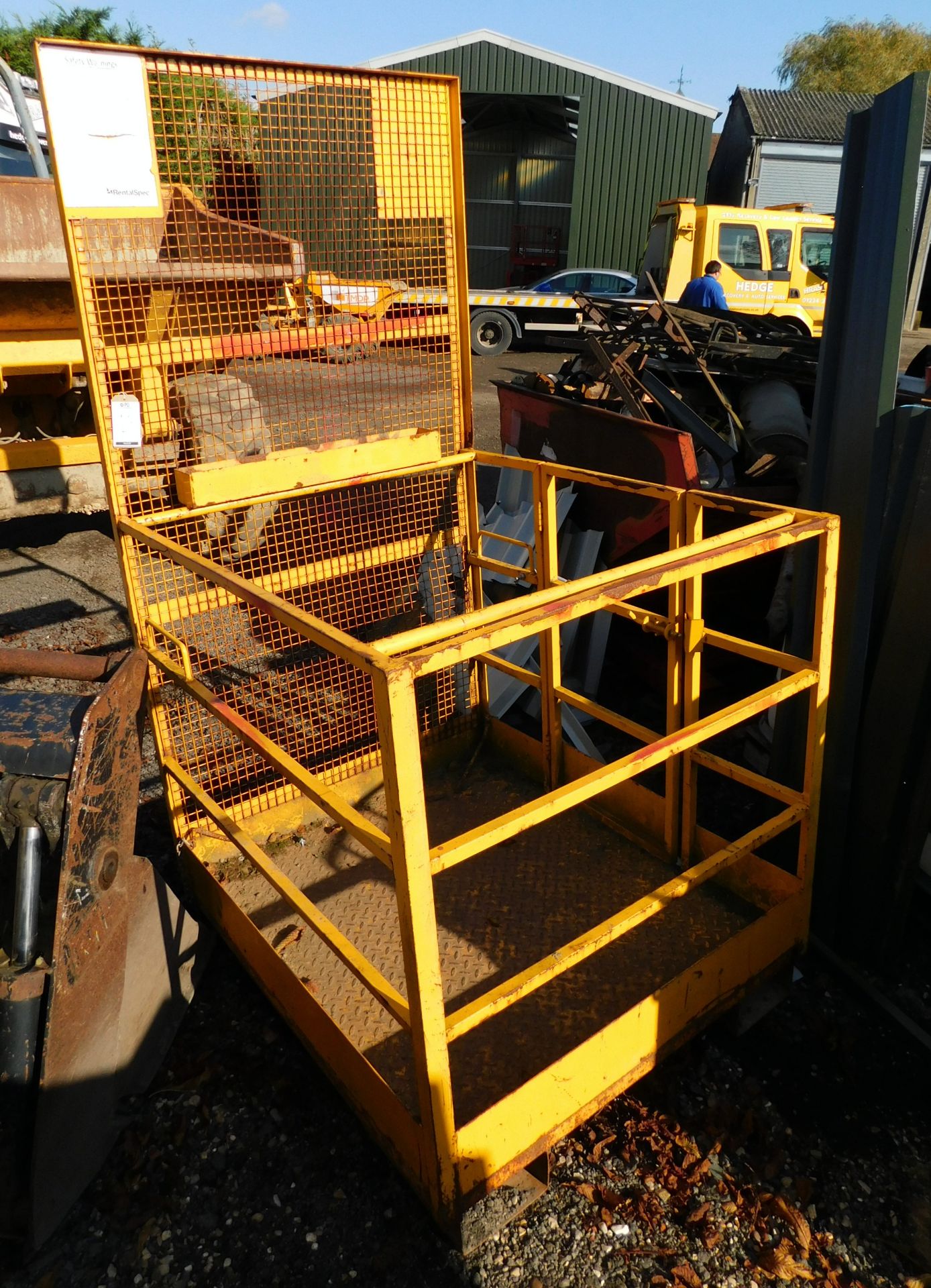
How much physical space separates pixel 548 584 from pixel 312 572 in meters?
0.94

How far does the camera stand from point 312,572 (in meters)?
3.44

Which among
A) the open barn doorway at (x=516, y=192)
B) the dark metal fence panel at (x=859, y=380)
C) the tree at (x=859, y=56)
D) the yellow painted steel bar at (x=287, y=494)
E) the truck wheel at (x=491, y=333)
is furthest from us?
the tree at (x=859, y=56)

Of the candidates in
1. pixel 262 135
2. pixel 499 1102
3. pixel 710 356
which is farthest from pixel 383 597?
pixel 710 356

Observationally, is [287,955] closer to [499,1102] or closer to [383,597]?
[499,1102]

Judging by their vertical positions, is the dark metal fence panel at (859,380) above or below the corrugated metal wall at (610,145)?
below

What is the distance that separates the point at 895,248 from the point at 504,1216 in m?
2.96

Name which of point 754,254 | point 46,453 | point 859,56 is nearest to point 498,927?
point 46,453

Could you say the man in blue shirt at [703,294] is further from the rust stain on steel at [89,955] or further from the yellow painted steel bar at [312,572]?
the rust stain on steel at [89,955]

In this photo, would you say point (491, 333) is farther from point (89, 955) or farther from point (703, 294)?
point (89, 955)

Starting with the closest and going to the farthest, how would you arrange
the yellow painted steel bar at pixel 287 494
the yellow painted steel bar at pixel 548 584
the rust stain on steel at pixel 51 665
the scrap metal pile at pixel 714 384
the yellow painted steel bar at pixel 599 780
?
the yellow painted steel bar at pixel 599 780, the rust stain on steel at pixel 51 665, the yellow painted steel bar at pixel 287 494, the yellow painted steel bar at pixel 548 584, the scrap metal pile at pixel 714 384

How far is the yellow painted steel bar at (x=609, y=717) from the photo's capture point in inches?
116

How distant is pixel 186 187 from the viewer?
2.95m

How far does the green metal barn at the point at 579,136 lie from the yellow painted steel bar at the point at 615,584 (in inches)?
862

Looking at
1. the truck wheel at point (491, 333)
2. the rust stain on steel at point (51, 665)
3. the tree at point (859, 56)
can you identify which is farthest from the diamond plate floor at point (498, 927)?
the tree at point (859, 56)
